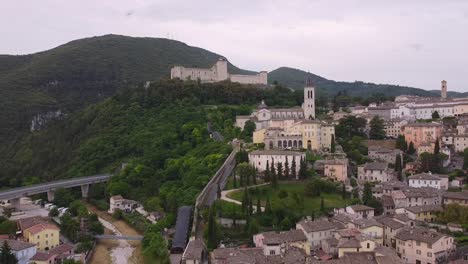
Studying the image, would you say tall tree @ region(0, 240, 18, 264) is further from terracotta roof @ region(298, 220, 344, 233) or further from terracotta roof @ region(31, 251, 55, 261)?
terracotta roof @ region(298, 220, 344, 233)

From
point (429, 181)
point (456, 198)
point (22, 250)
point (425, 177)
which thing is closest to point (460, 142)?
point (425, 177)

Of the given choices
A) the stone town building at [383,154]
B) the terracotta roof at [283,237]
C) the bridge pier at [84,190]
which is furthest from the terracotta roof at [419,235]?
the bridge pier at [84,190]

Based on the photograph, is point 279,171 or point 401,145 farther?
point 401,145

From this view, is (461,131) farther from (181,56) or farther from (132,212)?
(181,56)

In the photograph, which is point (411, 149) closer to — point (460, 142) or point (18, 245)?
point (460, 142)

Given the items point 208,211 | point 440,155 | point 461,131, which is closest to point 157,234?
point 208,211

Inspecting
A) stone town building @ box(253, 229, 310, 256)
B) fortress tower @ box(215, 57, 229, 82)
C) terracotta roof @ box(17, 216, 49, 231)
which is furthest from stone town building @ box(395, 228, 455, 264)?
A: fortress tower @ box(215, 57, 229, 82)

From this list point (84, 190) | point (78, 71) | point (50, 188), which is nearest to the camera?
point (50, 188)
